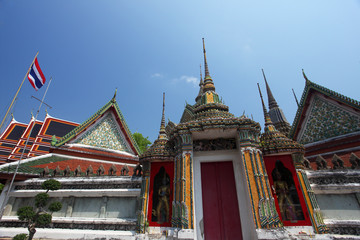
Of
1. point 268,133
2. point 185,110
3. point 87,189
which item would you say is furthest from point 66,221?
point 185,110

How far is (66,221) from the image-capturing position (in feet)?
23.1

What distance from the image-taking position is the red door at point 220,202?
5668 mm

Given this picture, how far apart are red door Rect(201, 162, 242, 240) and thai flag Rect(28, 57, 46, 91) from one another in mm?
10141

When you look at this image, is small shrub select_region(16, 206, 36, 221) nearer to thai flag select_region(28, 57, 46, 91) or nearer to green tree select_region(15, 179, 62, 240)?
green tree select_region(15, 179, 62, 240)

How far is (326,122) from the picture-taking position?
1114 cm

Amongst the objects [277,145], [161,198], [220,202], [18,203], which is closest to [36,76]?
[18,203]

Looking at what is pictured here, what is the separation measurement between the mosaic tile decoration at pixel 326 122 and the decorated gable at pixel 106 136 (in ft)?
42.7

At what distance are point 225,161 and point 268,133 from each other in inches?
89.2

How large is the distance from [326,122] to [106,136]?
15.1 metres

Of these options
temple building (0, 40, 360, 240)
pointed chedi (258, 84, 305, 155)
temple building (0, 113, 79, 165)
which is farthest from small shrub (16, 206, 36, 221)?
temple building (0, 113, 79, 165)

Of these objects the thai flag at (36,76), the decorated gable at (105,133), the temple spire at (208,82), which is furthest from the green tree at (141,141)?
the temple spire at (208,82)

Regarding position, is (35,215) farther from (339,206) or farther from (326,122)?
(326,122)

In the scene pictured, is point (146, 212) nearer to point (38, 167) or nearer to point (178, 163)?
point (178, 163)

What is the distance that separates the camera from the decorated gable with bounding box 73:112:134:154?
12609 millimetres
